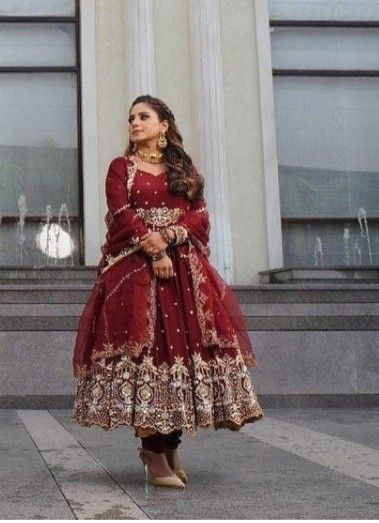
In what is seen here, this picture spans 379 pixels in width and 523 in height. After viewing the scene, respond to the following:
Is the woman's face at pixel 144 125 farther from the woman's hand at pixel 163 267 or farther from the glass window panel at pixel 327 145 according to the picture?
the glass window panel at pixel 327 145

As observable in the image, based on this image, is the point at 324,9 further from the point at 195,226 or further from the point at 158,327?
the point at 158,327

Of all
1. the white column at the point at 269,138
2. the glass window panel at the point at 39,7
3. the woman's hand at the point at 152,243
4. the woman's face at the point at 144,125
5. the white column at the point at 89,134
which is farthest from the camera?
the glass window panel at the point at 39,7

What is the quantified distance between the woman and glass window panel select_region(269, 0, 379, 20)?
10816 mm

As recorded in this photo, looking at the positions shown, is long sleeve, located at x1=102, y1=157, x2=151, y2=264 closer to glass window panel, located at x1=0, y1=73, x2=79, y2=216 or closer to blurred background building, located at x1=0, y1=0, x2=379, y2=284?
blurred background building, located at x1=0, y1=0, x2=379, y2=284

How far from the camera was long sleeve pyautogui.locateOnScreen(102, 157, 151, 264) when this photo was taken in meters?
3.75

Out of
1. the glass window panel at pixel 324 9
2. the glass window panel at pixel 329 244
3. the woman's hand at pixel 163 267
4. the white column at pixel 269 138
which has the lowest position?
the woman's hand at pixel 163 267

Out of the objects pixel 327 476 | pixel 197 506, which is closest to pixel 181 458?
pixel 327 476

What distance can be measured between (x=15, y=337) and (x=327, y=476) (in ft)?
13.7

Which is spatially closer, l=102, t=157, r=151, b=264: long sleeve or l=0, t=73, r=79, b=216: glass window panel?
l=102, t=157, r=151, b=264: long sleeve

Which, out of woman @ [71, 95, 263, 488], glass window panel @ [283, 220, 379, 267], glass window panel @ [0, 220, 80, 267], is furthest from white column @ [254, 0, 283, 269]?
woman @ [71, 95, 263, 488]

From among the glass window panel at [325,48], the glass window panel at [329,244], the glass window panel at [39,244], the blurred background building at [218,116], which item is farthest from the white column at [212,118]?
the glass window panel at [39,244]

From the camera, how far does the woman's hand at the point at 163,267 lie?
3.72 metres

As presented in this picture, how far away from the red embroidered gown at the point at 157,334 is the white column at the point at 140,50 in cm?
885

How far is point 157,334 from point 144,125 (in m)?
1.07
